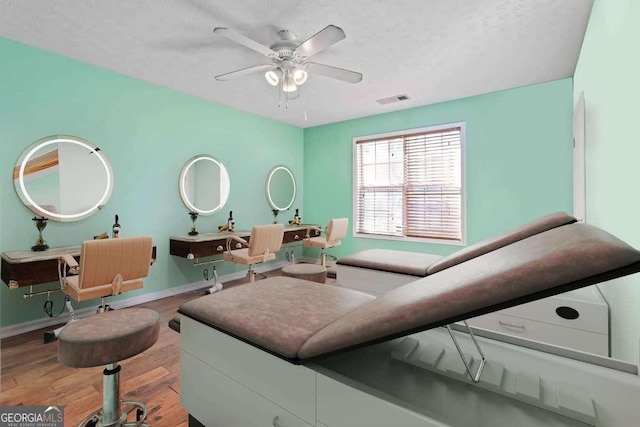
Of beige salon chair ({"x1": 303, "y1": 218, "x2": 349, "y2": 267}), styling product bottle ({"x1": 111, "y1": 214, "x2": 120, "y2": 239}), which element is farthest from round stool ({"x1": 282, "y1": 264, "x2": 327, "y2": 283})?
styling product bottle ({"x1": 111, "y1": 214, "x2": 120, "y2": 239})

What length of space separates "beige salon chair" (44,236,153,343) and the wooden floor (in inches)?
9.1

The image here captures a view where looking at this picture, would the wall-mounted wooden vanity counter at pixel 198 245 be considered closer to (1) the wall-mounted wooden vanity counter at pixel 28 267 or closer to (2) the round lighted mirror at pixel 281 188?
(1) the wall-mounted wooden vanity counter at pixel 28 267

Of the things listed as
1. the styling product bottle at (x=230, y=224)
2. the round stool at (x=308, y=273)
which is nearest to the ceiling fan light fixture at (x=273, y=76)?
the round stool at (x=308, y=273)

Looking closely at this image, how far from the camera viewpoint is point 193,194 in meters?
3.77

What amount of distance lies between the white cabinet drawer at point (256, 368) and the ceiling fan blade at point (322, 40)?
1.87 metres

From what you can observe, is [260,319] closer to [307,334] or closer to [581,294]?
[307,334]

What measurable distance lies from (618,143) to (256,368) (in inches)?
72.6

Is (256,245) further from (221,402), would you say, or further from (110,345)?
(221,402)

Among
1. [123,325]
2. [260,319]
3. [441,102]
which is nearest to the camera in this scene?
[260,319]

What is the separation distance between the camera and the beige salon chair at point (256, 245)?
3.34 metres

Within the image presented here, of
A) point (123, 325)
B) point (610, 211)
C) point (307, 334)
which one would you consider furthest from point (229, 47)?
point (610, 211)

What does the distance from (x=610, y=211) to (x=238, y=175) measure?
399cm

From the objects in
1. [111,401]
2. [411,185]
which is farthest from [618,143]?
[411,185]

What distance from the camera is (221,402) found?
3.51 ft
